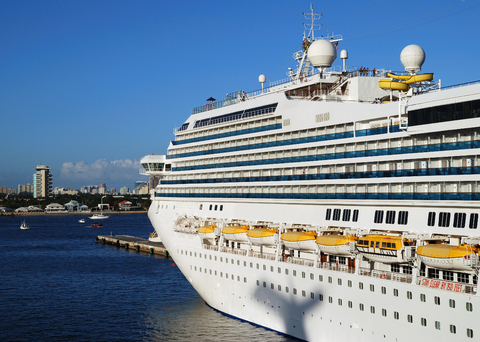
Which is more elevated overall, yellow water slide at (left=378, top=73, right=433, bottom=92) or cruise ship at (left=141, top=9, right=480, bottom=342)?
yellow water slide at (left=378, top=73, right=433, bottom=92)

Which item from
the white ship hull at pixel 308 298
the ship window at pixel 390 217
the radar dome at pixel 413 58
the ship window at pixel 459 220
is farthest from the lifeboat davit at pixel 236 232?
the radar dome at pixel 413 58

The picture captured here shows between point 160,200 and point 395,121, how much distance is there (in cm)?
2142

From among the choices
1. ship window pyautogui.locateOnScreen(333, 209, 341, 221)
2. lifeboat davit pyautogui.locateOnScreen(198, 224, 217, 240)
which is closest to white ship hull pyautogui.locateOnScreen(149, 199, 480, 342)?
lifeboat davit pyautogui.locateOnScreen(198, 224, 217, 240)

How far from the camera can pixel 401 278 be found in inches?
806

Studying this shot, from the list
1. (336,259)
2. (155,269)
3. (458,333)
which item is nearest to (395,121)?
(336,259)

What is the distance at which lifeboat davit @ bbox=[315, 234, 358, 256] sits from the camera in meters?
22.7

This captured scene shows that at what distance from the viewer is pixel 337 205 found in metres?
24.8

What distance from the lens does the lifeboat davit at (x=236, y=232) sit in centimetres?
2940

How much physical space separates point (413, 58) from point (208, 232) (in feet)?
50.9

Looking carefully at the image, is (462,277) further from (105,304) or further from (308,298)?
(105,304)

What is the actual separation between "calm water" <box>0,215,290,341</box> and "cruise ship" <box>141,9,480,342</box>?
1.99 m

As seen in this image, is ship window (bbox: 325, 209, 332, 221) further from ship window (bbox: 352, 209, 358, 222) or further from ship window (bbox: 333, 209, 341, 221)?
ship window (bbox: 352, 209, 358, 222)

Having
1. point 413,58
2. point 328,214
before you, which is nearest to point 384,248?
point 328,214

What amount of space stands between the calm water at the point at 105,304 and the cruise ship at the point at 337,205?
1987 mm
